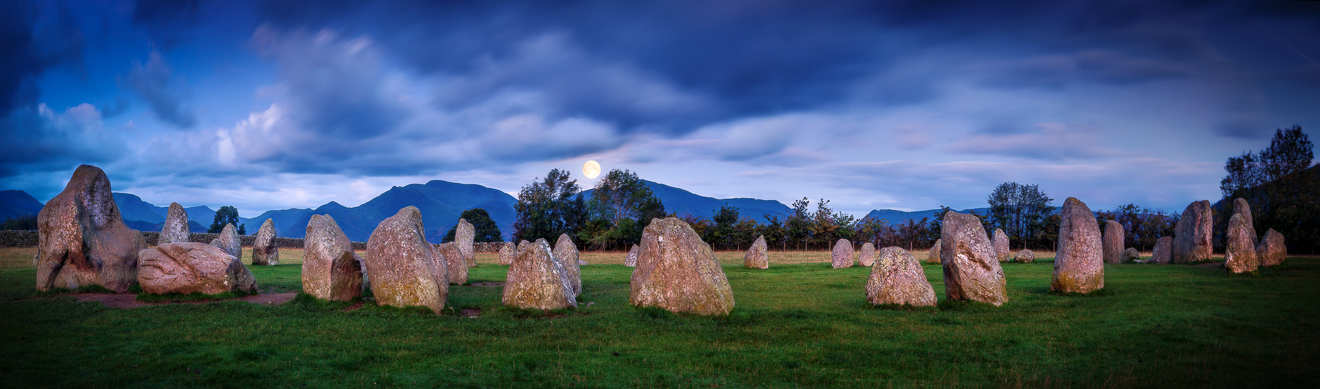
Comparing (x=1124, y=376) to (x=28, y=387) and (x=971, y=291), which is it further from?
(x=28, y=387)

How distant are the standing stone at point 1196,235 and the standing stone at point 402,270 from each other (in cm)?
3372

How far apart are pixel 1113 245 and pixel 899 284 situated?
25784 millimetres

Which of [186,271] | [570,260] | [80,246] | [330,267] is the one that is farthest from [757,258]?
[80,246]

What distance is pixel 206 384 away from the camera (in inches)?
277

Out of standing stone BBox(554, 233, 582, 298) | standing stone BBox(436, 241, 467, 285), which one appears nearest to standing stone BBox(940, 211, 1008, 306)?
standing stone BBox(554, 233, 582, 298)

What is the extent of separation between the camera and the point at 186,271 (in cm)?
1513

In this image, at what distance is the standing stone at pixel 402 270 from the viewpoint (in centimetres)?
1288

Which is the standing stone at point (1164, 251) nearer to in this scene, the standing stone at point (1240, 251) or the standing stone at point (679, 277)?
the standing stone at point (1240, 251)

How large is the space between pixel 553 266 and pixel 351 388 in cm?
688

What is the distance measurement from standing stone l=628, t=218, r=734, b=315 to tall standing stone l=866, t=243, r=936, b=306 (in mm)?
3907

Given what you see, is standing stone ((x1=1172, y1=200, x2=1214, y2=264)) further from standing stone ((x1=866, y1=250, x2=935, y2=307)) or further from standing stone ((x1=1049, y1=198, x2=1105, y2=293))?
standing stone ((x1=866, y1=250, x2=935, y2=307))

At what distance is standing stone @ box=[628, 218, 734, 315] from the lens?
12664 millimetres

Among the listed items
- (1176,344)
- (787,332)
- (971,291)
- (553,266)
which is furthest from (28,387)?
(971,291)

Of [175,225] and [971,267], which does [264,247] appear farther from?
[971,267]
